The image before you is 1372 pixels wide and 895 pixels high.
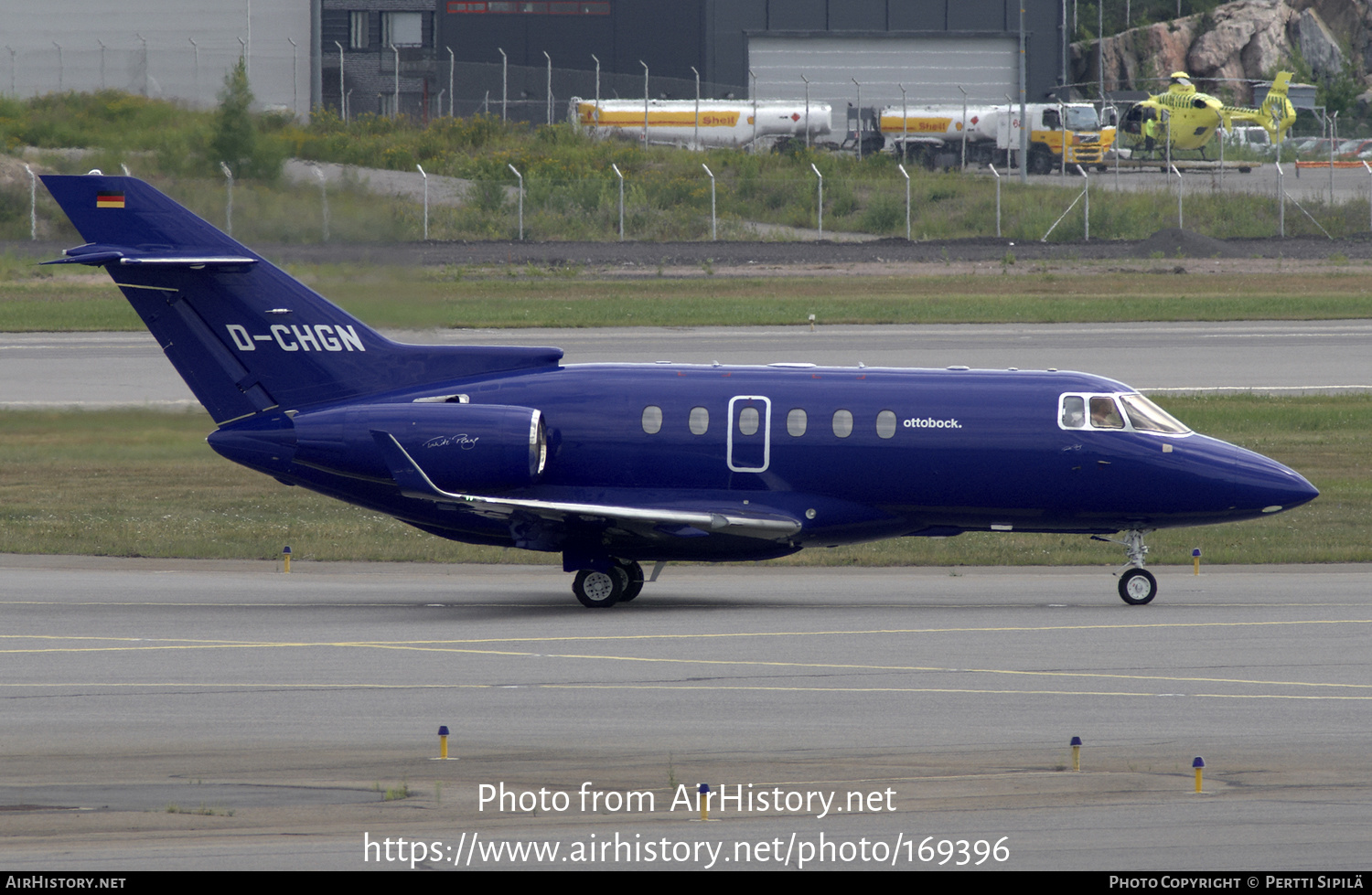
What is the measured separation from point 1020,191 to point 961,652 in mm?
54584

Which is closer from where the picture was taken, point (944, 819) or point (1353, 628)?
point (944, 819)

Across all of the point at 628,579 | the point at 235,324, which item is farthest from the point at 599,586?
the point at 235,324

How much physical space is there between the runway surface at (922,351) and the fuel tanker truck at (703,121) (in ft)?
119

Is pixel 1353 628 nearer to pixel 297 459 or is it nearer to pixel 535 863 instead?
pixel 535 863

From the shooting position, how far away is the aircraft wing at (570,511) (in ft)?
65.1

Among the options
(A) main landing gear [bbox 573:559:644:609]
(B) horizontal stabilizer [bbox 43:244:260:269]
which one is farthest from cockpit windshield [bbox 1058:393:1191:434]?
(B) horizontal stabilizer [bbox 43:244:260:269]

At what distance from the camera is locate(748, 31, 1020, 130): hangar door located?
298 ft

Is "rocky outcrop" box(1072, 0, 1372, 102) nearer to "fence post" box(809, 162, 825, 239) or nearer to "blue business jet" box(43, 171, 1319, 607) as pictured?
"fence post" box(809, 162, 825, 239)

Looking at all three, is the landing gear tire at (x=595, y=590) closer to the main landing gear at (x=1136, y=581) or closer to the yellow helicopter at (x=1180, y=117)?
the main landing gear at (x=1136, y=581)

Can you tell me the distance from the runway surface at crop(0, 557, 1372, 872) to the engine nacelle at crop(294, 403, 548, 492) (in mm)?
1964

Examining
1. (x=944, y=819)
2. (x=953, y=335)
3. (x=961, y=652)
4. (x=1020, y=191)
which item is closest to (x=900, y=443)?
(x=961, y=652)

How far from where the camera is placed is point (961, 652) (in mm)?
17547

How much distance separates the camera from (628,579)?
70.9ft

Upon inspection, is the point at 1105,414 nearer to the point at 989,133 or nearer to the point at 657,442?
the point at 657,442
